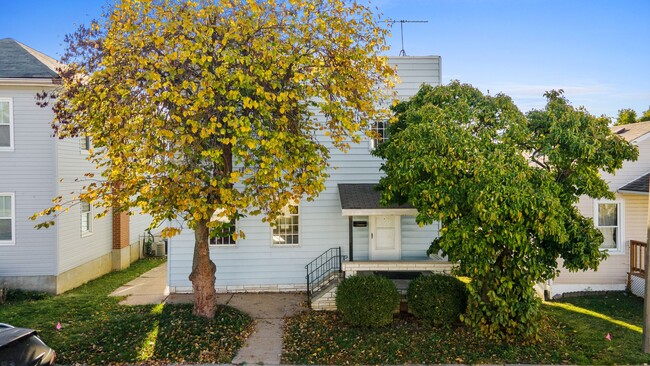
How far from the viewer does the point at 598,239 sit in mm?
8297

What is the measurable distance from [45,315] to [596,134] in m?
14.2

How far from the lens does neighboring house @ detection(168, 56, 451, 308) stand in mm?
13148

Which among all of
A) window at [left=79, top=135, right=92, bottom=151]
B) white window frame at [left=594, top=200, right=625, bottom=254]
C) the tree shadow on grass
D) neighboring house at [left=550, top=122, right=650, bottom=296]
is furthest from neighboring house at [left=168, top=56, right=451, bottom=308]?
window at [left=79, top=135, right=92, bottom=151]

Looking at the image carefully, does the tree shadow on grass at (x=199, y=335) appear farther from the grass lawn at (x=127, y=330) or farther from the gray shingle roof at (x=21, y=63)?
the gray shingle roof at (x=21, y=63)

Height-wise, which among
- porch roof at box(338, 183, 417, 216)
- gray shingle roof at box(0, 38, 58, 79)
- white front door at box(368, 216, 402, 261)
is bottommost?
white front door at box(368, 216, 402, 261)

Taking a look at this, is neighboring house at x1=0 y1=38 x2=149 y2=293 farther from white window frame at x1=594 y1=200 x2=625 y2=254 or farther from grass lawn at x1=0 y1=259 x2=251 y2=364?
white window frame at x1=594 y1=200 x2=625 y2=254

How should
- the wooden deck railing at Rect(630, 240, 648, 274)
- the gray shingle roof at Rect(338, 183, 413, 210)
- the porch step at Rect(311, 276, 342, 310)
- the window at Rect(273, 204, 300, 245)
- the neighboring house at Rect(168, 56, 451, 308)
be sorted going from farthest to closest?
the window at Rect(273, 204, 300, 245), the neighboring house at Rect(168, 56, 451, 308), the wooden deck railing at Rect(630, 240, 648, 274), the gray shingle roof at Rect(338, 183, 413, 210), the porch step at Rect(311, 276, 342, 310)

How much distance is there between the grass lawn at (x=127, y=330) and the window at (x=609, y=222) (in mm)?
11666

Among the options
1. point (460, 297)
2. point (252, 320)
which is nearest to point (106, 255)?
point (252, 320)

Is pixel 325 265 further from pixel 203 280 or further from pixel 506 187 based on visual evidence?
pixel 506 187

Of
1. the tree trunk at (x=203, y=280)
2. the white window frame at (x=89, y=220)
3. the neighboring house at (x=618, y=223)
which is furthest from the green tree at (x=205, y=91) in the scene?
the neighboring house at (x=618, y=223)

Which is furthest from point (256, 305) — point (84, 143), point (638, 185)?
point (638, 185)

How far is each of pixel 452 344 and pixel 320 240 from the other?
5751mm

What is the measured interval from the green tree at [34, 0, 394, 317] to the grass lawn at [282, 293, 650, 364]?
121 inches
